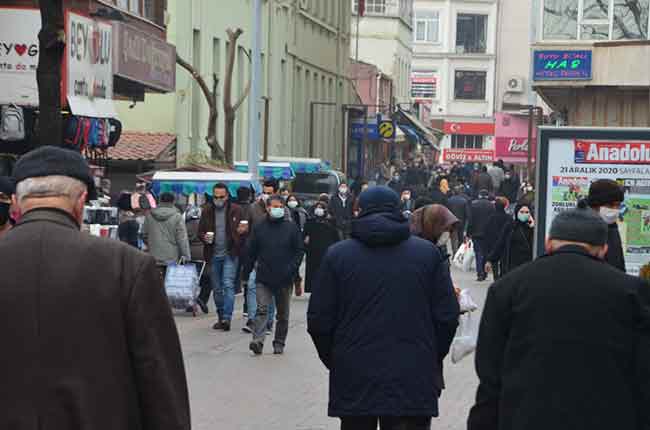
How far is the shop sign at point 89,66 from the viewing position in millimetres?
20578

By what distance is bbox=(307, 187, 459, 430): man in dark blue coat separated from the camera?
7090 mm

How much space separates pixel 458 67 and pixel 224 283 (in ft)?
274

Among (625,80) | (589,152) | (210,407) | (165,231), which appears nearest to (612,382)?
(210,407)

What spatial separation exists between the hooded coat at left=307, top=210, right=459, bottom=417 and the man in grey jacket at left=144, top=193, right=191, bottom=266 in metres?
11.8

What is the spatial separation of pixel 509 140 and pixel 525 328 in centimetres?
5694

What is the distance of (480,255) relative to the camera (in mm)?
28031

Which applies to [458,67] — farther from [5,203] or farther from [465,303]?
[5,203]

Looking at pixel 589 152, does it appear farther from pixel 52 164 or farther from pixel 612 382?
pixel 52 164

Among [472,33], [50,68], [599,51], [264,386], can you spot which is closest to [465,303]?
[264,386]

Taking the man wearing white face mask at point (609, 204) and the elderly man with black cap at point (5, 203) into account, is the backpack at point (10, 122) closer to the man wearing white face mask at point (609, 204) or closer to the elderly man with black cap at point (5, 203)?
the man wearing white face mask at point (609, 204)

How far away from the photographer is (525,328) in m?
5.77

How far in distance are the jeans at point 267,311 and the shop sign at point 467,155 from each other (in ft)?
244

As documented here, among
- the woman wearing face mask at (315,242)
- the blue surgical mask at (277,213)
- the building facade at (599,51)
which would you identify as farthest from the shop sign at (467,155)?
the blue surgical mask at (277,213)

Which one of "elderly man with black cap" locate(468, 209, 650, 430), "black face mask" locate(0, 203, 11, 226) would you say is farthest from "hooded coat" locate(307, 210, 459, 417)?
"black face mask" locate(0, 203, 11, 226)
